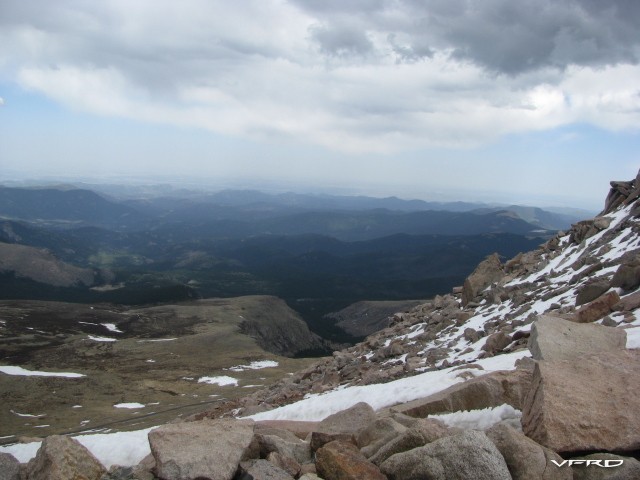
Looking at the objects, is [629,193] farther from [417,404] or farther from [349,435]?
[349,435]

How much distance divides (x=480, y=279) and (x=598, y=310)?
2108 centimetres

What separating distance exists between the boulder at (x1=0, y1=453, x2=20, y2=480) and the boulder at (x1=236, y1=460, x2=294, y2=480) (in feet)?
18.6

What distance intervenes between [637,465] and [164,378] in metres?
84.2

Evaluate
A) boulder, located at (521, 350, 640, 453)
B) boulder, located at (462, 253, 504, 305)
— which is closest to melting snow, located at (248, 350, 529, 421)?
boulder, located at (521, 350, 640, 453)

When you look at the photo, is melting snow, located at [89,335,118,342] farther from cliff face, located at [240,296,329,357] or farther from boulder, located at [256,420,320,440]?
boulder, located at [256,420,320,440]

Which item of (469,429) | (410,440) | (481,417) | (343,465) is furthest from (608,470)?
(343,465)

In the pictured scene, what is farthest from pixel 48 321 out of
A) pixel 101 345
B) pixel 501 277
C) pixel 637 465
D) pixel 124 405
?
pixel 637 465

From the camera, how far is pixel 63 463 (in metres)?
11.1

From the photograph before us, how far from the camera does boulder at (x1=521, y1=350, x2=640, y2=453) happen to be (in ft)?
31.1

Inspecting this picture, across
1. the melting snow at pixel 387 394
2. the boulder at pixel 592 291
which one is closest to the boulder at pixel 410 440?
the melting snow at pixel 387 394

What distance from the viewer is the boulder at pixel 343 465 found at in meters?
9.59

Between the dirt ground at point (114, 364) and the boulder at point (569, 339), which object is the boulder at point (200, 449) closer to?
the boulder at point (569, 339)

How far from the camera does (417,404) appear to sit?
47.0 feet

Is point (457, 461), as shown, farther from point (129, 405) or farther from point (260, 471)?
point (129, 405)
